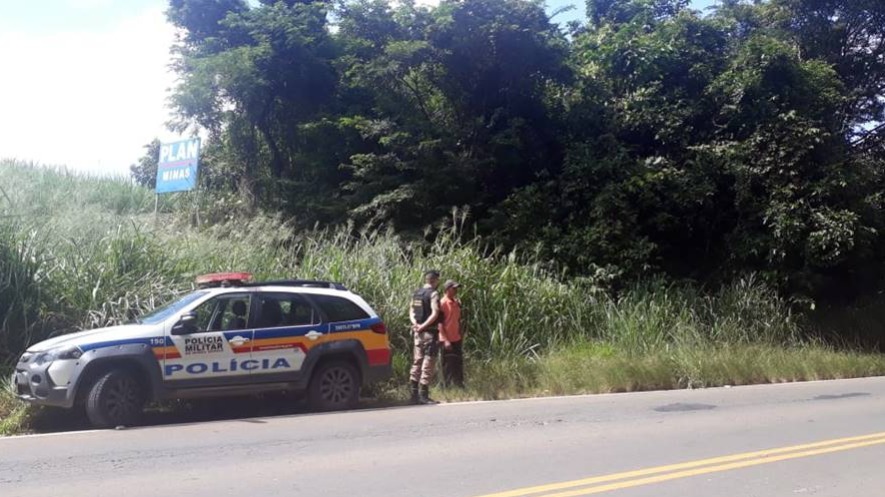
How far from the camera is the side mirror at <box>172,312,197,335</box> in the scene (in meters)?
10.8

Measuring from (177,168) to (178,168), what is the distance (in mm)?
42

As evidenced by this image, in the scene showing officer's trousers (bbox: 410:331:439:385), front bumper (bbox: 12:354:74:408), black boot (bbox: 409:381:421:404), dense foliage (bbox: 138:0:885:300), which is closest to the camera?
front bumper (bbox: 12:354:74:408)

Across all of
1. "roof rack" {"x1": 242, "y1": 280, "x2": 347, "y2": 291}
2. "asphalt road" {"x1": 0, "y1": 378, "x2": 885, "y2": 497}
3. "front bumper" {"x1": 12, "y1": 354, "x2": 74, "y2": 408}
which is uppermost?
"roof rack" {"x1": 242, "y1": 280, "x2": 347, "y2": 291}

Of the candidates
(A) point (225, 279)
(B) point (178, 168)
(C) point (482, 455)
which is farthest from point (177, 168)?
(C) point (482, 455)

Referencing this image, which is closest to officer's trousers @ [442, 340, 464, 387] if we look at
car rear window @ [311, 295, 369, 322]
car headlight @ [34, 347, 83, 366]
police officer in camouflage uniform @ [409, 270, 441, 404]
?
police officer in camouflage uniform @ [409, 270, 441, 404]

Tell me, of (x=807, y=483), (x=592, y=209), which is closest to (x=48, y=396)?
(x=807, y=483)

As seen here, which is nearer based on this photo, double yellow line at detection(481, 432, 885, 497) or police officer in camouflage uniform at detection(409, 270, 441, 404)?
double yellow line at detection(481, 432, 885, 497)

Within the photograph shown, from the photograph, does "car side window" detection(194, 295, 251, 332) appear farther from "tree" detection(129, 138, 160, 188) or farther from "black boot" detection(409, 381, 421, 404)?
"tree" detection(129, 138, 160, 188)

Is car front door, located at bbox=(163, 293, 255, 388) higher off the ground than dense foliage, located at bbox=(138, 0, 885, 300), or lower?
lower

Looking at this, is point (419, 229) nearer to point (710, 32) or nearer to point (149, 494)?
point (710, 32)

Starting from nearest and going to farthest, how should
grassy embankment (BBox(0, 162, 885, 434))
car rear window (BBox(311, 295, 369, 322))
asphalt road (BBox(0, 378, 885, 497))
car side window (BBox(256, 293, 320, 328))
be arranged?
asphalt road (BBox(0, 378, 885, 497)) → car side window (BBox(256, 293, 320, 328)) → car rear window (BBox(311, 295, 369, 322)) → grassy embankment (BBox(0, 162, 885, 434))

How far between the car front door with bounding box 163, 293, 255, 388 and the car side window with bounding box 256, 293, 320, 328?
0.19 metres

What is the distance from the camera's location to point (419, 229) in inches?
760

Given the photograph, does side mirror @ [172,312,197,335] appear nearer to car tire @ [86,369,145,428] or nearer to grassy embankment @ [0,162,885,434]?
car tire @ [86,369,145,428]
